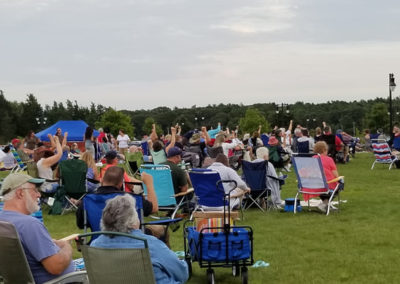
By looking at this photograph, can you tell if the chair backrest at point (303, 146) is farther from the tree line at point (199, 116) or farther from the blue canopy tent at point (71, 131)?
the tree line at point (199, 116)

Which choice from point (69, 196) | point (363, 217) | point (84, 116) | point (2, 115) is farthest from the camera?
point (84, 116)

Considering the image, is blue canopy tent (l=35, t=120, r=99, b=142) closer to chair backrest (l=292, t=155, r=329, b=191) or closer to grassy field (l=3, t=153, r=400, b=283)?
grassy field (l=3, t=153, r=400, b=283)

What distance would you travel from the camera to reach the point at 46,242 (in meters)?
4.16

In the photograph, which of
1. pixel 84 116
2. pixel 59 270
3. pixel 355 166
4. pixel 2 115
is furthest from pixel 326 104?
pixel 59 270

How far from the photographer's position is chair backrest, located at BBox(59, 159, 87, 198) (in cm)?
1094

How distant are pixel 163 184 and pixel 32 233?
5539 mm

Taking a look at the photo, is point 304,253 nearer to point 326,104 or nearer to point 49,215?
point 49,215

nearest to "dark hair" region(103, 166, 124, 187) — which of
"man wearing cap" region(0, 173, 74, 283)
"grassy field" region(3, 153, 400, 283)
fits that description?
"grassy field" region(3, 153, 400, 283)

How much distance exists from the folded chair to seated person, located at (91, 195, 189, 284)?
1.51ft

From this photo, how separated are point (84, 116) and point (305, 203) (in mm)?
78162

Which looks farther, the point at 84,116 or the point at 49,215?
the point at 84,116

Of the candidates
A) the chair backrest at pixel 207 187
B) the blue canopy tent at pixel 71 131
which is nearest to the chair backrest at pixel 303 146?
the chair backrest at pixel 207 187

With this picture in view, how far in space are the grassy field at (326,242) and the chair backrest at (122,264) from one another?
2.78 meters

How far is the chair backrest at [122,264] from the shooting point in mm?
3604
